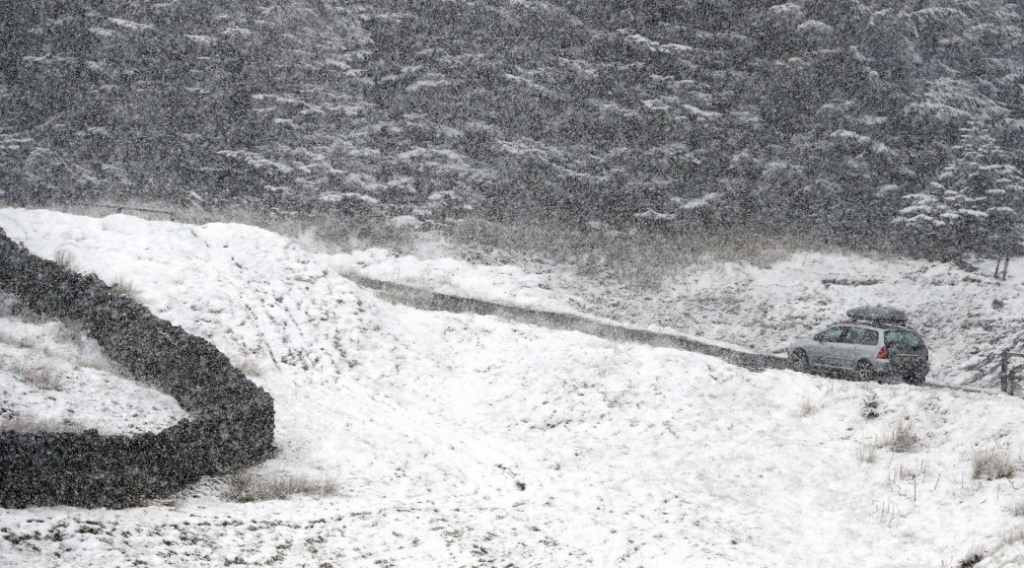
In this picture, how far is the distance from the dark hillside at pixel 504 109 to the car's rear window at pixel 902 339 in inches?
566

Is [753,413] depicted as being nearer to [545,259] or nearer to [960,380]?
[960,380]

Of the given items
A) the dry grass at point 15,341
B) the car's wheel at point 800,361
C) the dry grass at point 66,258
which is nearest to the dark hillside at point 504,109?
the car's wheel at point 800,361

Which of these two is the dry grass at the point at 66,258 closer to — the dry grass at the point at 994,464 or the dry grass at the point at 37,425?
the dry grass at the point at 37,425

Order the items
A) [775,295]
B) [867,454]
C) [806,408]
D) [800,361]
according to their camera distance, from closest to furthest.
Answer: [867,454] < [806,408] < [800,361] < [775,295]

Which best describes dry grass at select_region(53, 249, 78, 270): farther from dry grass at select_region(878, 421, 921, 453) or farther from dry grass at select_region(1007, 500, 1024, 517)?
dry grass at select_region(1007, 500, 1024, 517)

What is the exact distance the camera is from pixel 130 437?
7863 mm

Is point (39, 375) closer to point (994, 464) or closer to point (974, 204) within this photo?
point (994, 464)

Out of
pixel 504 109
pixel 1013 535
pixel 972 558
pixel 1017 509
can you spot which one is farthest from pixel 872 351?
pixel 504 109

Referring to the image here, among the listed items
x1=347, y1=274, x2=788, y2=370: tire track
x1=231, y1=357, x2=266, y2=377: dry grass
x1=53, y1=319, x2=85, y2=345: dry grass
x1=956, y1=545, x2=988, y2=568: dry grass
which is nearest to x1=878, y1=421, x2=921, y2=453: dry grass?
x1=956, y1=545, x2=988, y2=568: dry grass

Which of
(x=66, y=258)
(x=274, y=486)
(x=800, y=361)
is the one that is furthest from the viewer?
(x=800, y=361)

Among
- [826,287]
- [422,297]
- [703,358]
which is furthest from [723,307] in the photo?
[703,358]

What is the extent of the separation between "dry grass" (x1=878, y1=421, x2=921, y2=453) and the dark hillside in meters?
20.9

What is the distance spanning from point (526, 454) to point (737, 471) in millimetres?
2892

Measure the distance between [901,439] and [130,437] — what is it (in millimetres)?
9467
